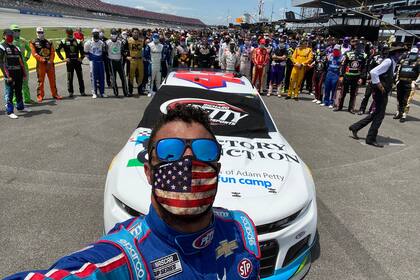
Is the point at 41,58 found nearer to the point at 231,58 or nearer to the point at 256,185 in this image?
the point at 231,58

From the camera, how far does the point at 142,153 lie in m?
3.08

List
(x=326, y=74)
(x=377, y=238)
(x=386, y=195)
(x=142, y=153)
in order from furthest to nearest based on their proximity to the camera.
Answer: (x=326, y=74) < (x=386, y=195) < (x=377, y=238) < (x=142, y=153)

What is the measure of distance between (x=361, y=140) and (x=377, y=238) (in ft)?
13.4

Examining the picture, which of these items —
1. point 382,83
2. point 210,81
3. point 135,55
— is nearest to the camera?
point 210,81

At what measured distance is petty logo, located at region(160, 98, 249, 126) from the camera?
3842 millimetres

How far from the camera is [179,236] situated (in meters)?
1.07

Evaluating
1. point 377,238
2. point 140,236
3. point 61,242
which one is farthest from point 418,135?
point 140,236

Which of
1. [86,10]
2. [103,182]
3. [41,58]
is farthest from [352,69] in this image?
[86,10]

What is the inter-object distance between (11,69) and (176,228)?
304 inches

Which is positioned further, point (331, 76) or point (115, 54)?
point (331, 76)

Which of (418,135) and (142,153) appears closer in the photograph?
(142,153)

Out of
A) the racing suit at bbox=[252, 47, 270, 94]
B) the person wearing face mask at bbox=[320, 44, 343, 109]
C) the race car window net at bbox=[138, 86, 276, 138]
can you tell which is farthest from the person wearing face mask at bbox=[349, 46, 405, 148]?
the racing suit at bbox=[252, 47, 270, 94]

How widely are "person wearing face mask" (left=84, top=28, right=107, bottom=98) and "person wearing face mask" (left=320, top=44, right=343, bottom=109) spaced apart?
6956 mm

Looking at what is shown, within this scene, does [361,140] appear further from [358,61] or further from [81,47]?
[81,47]
